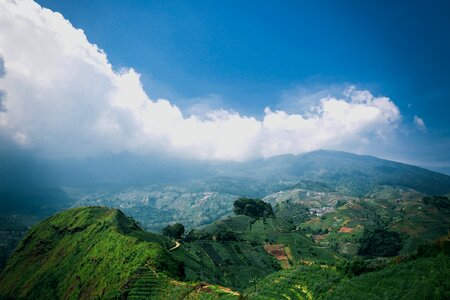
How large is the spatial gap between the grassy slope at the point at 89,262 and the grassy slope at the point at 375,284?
12134 millimetres

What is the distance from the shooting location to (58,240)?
10925 cm

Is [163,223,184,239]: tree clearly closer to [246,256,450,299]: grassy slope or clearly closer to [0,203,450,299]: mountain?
[0,203,450,299]: mountain

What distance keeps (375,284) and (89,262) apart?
72924mm

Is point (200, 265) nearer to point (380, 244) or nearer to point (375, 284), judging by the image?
point (375, 284)

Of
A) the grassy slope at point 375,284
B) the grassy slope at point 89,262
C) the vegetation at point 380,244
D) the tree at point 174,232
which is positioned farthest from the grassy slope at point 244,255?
the vegetation at point 380,244

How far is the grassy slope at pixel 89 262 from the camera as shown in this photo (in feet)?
199

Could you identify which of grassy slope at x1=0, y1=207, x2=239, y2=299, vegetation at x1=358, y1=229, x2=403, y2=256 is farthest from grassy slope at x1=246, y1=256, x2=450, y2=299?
vegetation at x1=358, y1=229, x2=403, y2=256

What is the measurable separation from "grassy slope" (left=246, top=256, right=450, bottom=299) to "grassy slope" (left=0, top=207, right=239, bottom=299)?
12.1 metres

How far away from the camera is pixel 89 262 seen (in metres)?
82.9

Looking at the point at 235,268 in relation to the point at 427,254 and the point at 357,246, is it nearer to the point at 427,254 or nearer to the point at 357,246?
the point at 427,254

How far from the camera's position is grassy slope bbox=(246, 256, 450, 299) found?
3189cm

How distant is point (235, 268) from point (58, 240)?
65.2 m

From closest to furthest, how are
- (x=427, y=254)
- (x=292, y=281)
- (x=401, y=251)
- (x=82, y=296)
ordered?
1. (x=427, y=254)
2. (x=292, y=281)
3. (x=82, y=296)
4. (x=401, y=251)

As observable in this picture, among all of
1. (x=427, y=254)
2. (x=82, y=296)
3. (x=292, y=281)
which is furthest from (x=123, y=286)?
(x=427, y=254)
